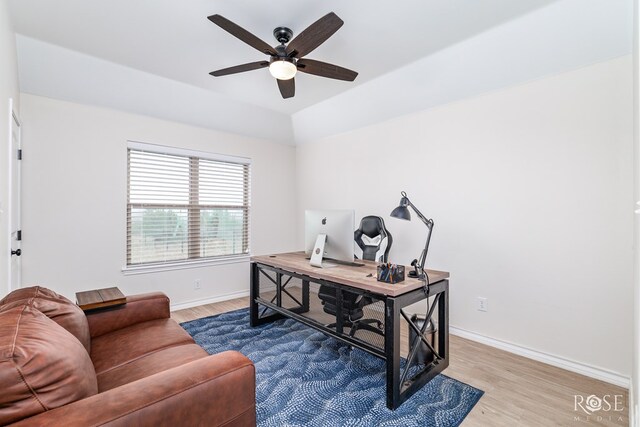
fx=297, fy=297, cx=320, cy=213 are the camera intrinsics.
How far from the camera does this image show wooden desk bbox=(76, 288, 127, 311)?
1851mm

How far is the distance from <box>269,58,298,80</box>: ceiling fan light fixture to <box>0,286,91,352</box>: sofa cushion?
1.92 meters

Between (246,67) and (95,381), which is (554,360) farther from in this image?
(246,67)

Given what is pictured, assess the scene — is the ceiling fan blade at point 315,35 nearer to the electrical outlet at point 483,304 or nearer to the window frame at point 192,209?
the window frame at point 192,209

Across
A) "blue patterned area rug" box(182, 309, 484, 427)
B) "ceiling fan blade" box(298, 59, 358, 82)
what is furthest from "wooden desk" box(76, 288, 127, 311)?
"ceiling fan blade" box(298, 59, 358, 82)

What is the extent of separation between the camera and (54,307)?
1.48m

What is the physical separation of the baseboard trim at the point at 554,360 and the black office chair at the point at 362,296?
908mm

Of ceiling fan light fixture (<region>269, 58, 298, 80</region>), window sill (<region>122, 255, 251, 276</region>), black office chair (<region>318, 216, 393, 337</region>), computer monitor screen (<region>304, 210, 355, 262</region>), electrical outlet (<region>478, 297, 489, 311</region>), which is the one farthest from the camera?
window sill (<region>122, 255, 251, 276</region>)

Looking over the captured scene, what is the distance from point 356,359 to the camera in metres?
2.42

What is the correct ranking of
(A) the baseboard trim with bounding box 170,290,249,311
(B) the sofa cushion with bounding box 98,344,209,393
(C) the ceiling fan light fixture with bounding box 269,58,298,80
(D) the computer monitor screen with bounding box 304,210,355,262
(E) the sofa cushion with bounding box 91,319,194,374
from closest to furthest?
1. (B) the sofa cushion with bounding box 98,344,209,393
2. (E) the sofa cushion with bounding box 91,319,194,374
3. (C) the ceiling fan light fixture with bounding box 269,58,298,80
4. (D) the computer monitor screen with bounding box 304,210,355,262
5. (A) the baseboard trim with bounding box 170,290,249,311

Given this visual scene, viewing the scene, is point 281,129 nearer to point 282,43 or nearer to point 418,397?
point 282,43

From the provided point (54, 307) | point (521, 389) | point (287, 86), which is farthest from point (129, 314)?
point (521, 389)

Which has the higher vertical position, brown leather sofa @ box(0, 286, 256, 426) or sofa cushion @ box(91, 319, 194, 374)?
brown leather sofa @ box(0, 286, 256, 426)

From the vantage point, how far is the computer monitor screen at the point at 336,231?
237 cm

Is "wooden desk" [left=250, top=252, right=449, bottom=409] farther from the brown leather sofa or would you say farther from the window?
the window
